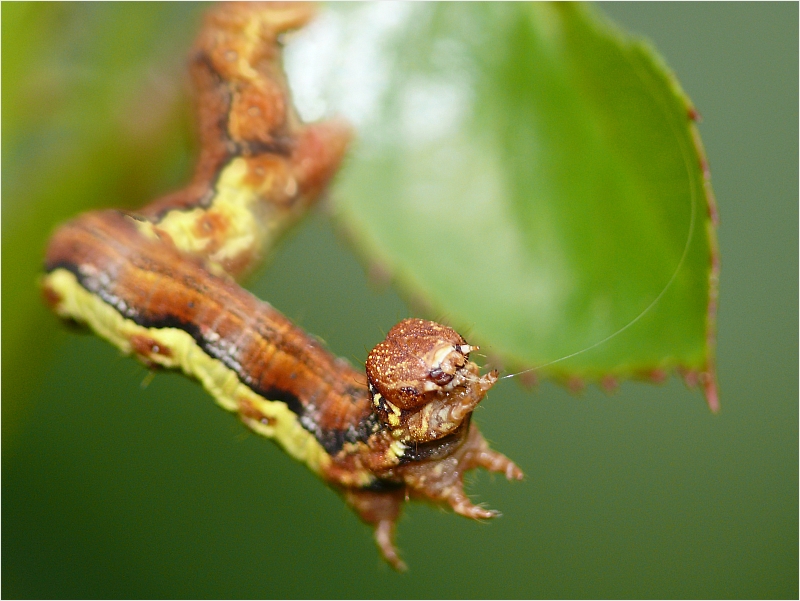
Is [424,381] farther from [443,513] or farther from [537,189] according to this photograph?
[443,513]

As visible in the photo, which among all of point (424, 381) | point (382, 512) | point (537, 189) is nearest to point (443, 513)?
point (382, 512)

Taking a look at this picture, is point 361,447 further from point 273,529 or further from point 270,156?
point 273,529

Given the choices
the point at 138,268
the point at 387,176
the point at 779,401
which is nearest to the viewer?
the point at 138,268

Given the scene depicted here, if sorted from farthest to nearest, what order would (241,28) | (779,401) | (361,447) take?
(779,401)
(241,28)
(361,447)

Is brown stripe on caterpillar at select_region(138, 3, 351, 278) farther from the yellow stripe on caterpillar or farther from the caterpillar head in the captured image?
the caterpillar head

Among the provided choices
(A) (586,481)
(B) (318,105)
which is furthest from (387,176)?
(A) (586,481)

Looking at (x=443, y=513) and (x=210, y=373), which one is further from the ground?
(x=210, y=373)

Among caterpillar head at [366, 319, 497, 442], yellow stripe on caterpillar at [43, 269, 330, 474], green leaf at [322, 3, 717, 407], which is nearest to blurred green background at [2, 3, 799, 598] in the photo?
green leaf at [322, 3, 717, 407]
